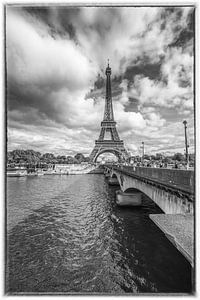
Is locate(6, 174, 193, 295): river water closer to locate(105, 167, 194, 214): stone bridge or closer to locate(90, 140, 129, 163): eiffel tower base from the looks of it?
locate(105, 167, 194, 214): stone bridge

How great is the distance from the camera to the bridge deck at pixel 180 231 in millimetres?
2010

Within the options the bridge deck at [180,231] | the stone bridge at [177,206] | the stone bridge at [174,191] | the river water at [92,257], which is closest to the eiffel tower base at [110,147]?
the river water at [92,257]

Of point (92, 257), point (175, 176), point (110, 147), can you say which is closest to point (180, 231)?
point (175, 176)

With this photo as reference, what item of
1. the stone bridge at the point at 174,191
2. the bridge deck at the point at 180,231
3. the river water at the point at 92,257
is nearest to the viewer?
the bridge deck at the point at 180,231

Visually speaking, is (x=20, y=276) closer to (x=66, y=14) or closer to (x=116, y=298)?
(x=116, y=298)

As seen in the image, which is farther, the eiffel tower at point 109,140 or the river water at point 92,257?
the eiffel tower at point 109,140

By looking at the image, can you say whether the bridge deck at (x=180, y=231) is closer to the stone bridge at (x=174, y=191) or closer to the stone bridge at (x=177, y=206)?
Answer: the stone bridge at (x=177, y=206)

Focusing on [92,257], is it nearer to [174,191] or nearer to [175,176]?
[174,191]

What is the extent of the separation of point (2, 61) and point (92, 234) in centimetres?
857

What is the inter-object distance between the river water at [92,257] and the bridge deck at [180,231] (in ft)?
3.28

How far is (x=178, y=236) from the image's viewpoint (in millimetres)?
2119

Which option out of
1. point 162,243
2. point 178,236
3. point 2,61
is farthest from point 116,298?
point 162,243

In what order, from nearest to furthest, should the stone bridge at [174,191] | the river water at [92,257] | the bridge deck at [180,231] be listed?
the bridge deck at [180,231] → the stone bridge at [174,191] → the river water at [92,257]

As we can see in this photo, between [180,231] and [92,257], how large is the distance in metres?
5.37
